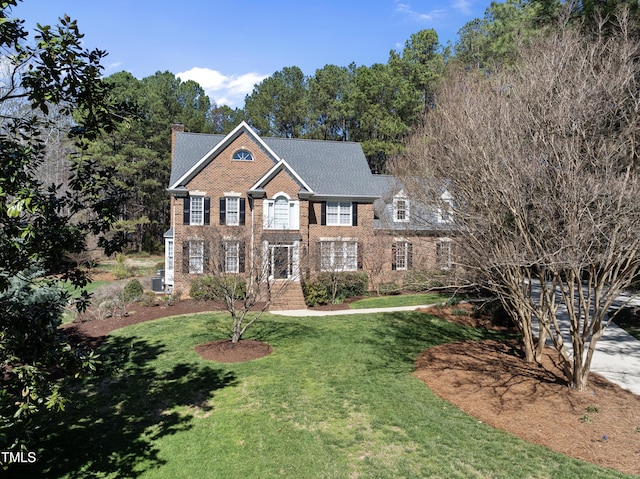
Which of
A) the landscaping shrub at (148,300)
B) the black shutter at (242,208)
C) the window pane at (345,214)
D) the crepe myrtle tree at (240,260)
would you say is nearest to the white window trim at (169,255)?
the crepe myrtle tree at (240,260)

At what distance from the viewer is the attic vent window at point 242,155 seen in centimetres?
2350

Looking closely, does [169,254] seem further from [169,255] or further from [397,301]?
[397,301]

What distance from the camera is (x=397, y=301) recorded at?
71.9 ft

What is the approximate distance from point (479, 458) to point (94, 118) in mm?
→ 8100

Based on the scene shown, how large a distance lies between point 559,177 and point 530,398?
5117 mm

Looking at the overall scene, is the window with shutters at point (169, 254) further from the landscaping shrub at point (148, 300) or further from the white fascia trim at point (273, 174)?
the white fascia trim at point (273, 174)

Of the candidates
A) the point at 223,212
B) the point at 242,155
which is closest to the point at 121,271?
the point at 223,212

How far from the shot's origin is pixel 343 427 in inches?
336

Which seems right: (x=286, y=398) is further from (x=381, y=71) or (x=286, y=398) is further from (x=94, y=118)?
(x=381, y=71)

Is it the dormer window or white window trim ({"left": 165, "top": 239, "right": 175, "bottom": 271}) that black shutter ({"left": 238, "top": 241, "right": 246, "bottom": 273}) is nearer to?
white window trim ({"left": 165, "top": 239, "right": 175, "bottom": 271})

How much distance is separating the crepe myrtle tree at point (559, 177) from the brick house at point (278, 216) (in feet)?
31.3

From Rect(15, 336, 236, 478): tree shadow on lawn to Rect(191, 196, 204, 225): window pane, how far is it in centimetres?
1118

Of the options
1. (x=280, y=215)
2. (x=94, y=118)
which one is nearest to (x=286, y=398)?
(x=94, y=118)

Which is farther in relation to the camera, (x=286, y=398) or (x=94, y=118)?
(x=286, y=398)
